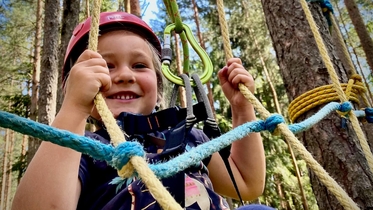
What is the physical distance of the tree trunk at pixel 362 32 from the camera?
19.8 feet

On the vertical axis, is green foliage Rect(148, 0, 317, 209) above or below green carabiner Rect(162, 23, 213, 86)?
above

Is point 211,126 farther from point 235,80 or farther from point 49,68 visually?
point 49,68

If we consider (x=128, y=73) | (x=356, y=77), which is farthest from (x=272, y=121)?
(x=356, y=77)

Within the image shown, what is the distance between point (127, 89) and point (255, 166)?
565mm

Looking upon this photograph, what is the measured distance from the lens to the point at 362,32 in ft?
20.5

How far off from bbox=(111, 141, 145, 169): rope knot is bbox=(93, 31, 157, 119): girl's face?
61cm

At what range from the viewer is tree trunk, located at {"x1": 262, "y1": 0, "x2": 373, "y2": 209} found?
118 centimetres

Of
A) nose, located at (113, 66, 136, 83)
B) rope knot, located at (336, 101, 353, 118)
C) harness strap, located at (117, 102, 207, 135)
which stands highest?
nose, located at (113, 66, 136, 83)

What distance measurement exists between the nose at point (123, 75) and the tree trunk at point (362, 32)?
19.5 ft

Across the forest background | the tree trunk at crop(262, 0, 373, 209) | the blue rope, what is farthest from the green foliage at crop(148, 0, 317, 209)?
the blue rope

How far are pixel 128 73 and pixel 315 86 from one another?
77cm

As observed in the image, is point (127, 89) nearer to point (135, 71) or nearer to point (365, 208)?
point (135, 71)

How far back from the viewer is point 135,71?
1235 millimetres

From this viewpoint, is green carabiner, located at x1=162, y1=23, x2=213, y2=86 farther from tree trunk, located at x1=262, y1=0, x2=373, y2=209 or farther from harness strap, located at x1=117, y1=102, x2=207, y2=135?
tree trunk, located at x1=262, y1=0, x2=373, y2=209
